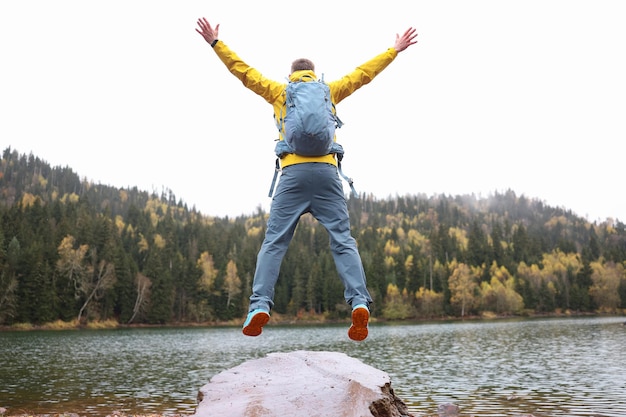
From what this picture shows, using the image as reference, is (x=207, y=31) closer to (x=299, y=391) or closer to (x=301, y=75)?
(x=301, y=75)

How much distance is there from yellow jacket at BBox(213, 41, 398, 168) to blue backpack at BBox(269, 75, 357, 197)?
0.10m

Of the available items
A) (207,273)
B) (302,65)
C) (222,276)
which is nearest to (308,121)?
(302,65)

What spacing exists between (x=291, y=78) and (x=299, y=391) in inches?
170

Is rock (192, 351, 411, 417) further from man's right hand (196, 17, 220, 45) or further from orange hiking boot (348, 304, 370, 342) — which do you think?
man's right hand (196, 17, 220, 45)

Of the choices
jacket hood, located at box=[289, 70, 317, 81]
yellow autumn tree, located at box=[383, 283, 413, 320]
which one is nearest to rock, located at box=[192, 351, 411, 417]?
jacket hood, located at box=[289, 70, 317, 81]

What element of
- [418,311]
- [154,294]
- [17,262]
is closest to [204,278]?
[154,294]

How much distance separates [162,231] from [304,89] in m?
137

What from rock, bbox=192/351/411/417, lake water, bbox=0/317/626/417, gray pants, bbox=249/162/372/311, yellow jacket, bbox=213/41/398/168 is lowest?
lake water, bbox=0/317/626/417

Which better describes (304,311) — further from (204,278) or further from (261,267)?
(261,267)

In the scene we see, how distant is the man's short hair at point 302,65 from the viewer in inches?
222

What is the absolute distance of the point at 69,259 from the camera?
280ft

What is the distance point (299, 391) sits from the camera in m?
7.02

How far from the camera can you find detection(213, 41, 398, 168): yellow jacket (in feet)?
17.5

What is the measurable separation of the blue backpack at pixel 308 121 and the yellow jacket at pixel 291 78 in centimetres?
10
